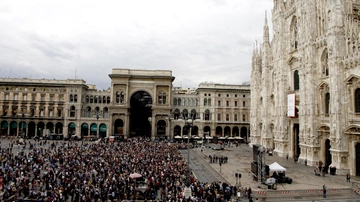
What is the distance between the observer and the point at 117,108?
67.9m

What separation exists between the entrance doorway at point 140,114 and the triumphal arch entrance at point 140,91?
3019 millimetres

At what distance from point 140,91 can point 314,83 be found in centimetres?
4685

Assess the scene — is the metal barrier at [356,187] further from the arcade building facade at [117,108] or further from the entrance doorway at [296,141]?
the arcade building facade at [117,108]

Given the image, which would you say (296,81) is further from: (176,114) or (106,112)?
(106,112)

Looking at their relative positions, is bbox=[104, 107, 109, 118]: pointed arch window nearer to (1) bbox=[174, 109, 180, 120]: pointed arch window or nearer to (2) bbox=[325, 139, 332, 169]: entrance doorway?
(1) bbox=[174, 109, 180, 120]: pointed arch window

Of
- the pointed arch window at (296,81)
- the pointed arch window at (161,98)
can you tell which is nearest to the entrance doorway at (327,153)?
the pointed arch window at (296,81)

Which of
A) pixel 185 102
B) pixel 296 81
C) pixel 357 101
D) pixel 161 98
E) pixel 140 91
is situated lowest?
pixel 357 101

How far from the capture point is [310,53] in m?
34.5

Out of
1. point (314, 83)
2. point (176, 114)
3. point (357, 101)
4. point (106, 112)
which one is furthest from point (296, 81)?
point (106, 112)

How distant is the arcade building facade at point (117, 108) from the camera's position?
2694 inches

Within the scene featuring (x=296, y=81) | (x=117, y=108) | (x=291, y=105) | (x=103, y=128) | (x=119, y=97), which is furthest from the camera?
(x=103, y=128)

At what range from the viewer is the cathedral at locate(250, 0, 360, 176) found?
28203 mm

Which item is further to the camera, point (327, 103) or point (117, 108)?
point (117, 108)

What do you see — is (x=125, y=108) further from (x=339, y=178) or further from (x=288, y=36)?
(x=339, y=178)
